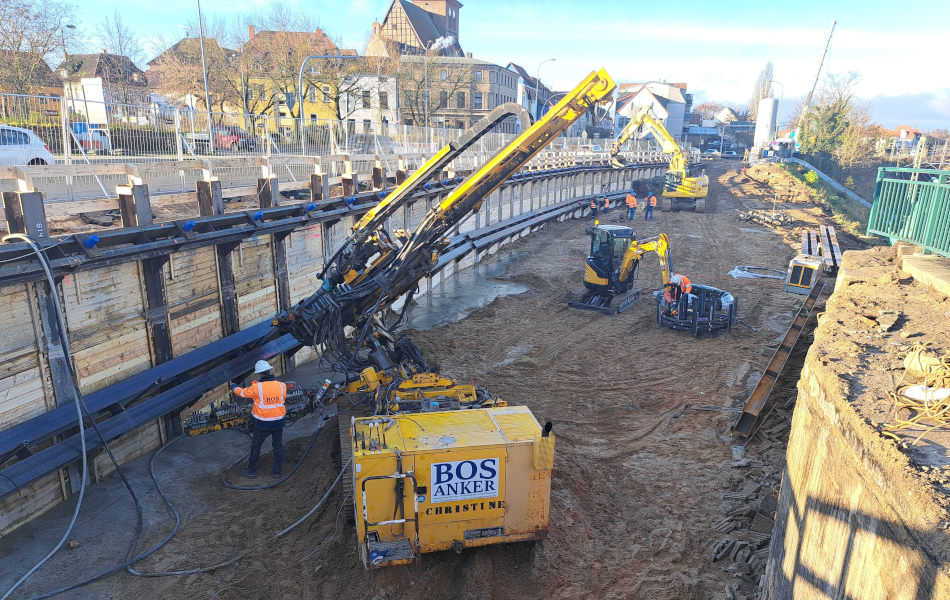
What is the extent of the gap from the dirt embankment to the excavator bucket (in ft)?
1.14

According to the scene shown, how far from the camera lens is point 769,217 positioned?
1337 inches

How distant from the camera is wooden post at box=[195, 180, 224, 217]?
432 inches

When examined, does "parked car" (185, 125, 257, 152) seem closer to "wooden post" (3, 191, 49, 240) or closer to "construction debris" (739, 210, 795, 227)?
"wooden post" (3, 191, 49, 240)

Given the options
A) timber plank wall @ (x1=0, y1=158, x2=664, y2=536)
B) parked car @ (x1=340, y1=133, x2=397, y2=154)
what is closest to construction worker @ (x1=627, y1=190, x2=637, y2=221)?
parked car @ (x1=340, y1=133, x2=397, y2=154)

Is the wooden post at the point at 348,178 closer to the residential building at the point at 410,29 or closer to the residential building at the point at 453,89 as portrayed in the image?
the residential building at the point at 453,89

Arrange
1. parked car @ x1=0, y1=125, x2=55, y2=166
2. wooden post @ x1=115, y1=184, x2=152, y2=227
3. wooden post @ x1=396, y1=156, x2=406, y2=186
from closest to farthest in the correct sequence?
wooden post @ x1=115, y1=184, x2=152, y2=227, parked car @ x1=0, y1=125, x2=55, y2=166, wooden post @ x1=396, y1=156, x2=406, y2=186

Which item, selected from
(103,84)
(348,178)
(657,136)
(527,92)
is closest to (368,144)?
(348,178)

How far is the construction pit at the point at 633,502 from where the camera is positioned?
4364 mm

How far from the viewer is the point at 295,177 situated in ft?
53.2

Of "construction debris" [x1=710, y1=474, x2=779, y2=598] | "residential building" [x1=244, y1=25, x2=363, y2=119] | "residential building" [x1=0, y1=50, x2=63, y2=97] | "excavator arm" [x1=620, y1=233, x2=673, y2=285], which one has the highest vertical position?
"residential building" [x1=244, y1=25, x2=363, y2=119]

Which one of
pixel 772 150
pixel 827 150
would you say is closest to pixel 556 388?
pixel 827 150

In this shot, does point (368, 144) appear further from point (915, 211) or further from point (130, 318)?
point (915, 211)

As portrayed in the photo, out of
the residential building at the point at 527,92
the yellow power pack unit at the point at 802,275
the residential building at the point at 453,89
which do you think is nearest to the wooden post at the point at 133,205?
the yellow power pack unit at the point at 802,275

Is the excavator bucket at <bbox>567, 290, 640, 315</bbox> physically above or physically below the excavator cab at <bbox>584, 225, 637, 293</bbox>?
below
